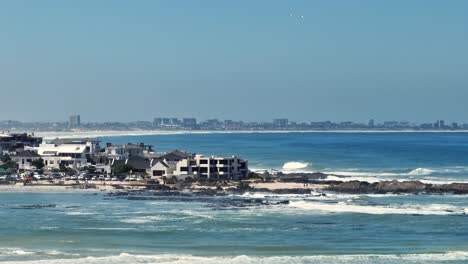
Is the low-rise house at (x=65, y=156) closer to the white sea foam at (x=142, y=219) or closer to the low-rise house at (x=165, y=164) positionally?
the low-rise house at (x=165, y=164)

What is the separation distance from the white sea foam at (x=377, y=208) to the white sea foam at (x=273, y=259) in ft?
33.3

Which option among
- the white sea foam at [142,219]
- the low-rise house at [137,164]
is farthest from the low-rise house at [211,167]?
the white sea foam at [142,219]

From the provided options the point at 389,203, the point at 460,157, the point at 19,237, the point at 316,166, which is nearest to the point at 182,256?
the point at 19,237

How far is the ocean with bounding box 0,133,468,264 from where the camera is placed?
29.0 meters

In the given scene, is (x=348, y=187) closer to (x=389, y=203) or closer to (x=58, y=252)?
(x=389, y=203)

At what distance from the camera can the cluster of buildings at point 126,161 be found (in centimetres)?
5431

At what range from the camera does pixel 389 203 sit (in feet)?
142

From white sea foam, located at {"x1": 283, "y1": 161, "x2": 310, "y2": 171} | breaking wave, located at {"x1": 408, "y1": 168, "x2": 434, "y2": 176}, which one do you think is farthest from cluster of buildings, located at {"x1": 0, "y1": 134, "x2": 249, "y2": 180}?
breaking wave, located at {"x1": 408, "y1": 168, "x2": 434, "y2": 176}

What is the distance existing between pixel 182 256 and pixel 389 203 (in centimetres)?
1598

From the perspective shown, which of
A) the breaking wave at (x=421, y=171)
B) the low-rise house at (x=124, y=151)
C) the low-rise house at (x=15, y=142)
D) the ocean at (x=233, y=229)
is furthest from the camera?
the low-rise house at (x=15, y=142)

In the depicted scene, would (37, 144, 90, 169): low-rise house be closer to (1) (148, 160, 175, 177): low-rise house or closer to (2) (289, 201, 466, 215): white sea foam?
(1) (148, 160, 175, 177): low-rise house

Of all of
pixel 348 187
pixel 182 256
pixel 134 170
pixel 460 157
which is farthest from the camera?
pixel 460 157

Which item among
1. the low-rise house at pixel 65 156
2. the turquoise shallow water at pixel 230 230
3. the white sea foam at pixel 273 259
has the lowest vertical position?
the white sea foam at pixel 273 259

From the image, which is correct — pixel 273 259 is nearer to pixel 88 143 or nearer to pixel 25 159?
pixel 25 159
